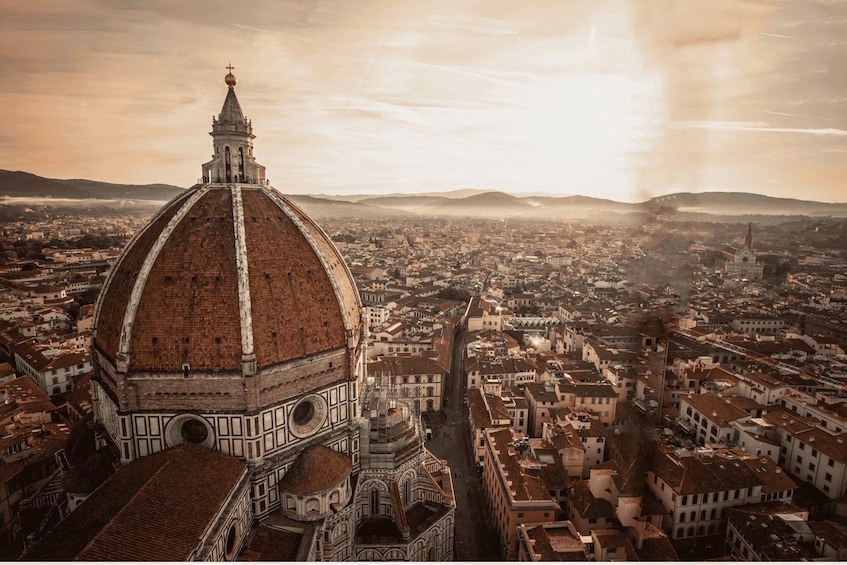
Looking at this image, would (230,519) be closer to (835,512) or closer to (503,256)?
(835,512)

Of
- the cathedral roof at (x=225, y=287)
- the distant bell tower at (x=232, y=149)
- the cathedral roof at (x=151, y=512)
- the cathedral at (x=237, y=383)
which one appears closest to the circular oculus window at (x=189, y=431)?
the cathedral at (x=237, y=383)

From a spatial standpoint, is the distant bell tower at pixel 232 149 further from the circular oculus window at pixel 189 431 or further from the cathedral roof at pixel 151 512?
the cathedral roof at pixel 151 512

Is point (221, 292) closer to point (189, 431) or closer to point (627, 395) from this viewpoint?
point (189, 431)

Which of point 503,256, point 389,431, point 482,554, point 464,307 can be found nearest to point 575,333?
point 464,307

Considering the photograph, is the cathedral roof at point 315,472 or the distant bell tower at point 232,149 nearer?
the cathedral roof at point 315,472

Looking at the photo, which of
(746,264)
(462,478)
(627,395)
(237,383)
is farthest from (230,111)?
(462,478)
